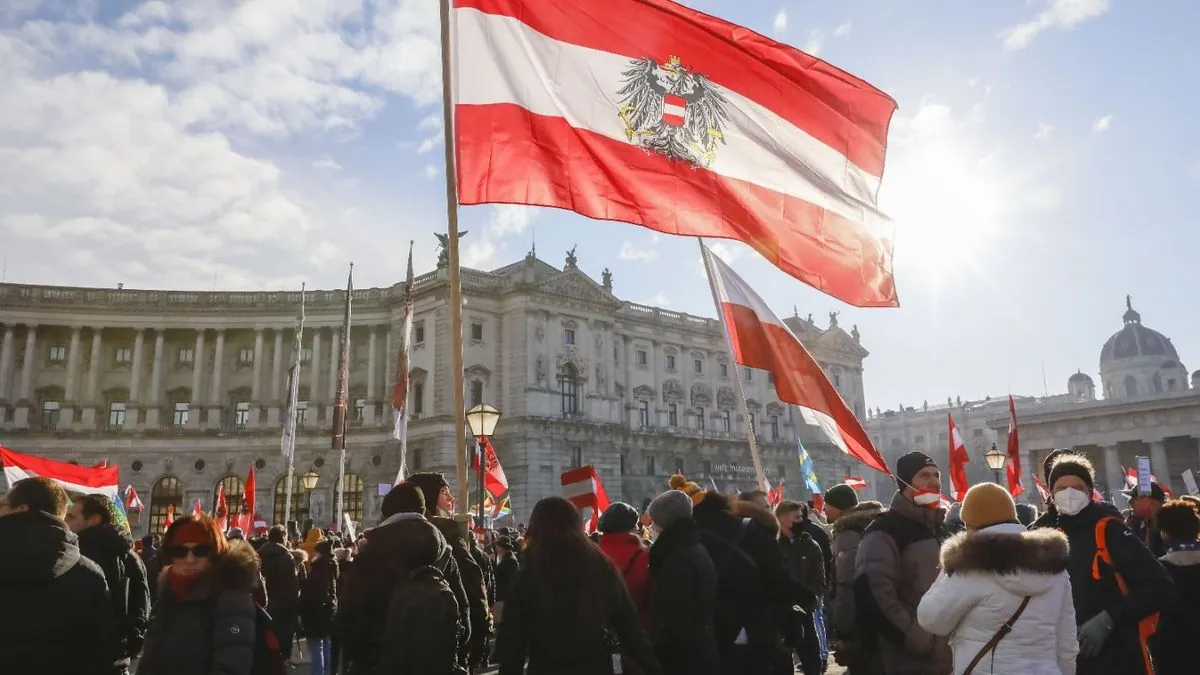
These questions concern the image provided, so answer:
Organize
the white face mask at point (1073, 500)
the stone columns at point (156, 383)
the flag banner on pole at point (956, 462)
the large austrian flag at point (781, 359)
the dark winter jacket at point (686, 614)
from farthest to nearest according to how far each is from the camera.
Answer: the stone columns at point (156, 383), the flag banner on pole at point (956, 462), the large austrian flag at point (781, 359), the white face mask at point (1073, 500), the dark winter jacket at point (686, 614)

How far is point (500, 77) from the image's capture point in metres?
8.48

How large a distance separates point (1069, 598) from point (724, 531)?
2710 millimetres

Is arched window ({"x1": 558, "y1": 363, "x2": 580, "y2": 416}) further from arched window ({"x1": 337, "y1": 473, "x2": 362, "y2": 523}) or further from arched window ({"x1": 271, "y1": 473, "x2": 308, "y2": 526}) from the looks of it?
arched window ({"x1": 271, "y1": 473, "x2": 308, "y2": 526})

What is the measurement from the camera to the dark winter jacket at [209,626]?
17.4ft

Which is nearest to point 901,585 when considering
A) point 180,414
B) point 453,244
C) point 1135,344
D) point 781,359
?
point 453,244

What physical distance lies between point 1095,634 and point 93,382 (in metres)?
63.0

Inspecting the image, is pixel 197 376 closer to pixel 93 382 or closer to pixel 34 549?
pixel 93 382

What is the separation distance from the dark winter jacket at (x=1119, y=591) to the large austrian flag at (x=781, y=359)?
10.6 ft

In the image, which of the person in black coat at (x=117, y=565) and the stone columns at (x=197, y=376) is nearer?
the person in black coat at (x=117, y=565)

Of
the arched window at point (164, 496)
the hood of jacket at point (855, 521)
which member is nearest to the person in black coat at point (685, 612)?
the hood of jacket at point (855, 521)

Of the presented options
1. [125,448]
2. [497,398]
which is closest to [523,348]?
[497,398]

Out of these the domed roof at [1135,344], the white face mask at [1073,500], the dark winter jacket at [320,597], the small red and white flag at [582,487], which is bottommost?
the dark winter jacket at [320,597]

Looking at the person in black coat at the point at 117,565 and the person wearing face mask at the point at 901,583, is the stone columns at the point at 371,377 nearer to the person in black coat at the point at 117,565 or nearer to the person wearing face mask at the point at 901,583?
the person in black coat at the point at 117,565

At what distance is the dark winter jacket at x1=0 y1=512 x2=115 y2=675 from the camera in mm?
5148
